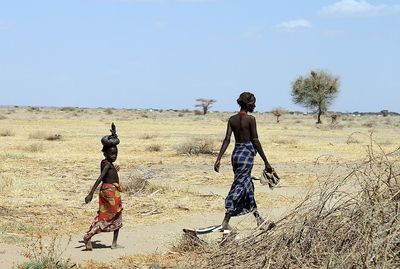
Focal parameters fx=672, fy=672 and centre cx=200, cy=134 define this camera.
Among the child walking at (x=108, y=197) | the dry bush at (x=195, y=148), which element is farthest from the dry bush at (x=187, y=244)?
the dry bush at (x=195, y=148)

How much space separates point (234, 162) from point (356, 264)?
13.6 feet

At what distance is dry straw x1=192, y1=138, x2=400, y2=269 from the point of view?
479 centimetres

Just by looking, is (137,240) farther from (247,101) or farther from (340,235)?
(340,235)

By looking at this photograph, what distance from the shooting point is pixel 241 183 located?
8.70m

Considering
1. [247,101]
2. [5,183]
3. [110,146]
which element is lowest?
[5,183]

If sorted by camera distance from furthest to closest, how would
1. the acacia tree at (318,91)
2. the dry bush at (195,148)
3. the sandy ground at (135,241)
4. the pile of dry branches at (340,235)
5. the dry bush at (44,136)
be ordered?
the acacia tree at (318,91) → the dry bush at (44,136) → the dry bush at (195,148) → the sandy ground at (135,241) → the pile of dry branches at (340,235)

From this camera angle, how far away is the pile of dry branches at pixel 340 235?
188 inches

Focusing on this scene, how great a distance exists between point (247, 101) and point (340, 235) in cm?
387

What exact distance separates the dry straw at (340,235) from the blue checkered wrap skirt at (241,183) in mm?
2687

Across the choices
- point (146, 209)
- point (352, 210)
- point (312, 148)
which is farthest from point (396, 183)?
point (312, 148)

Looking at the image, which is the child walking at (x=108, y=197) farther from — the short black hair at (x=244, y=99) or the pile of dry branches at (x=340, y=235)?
the pile of dry branches at (x=340, y=235)

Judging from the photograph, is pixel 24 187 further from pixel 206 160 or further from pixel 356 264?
pixel 356 264

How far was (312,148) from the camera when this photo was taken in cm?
2892

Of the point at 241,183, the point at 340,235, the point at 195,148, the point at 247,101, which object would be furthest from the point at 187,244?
the point at 195,148
